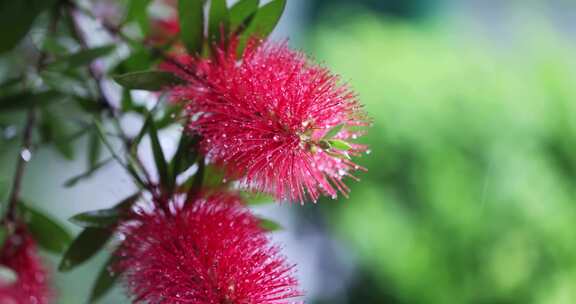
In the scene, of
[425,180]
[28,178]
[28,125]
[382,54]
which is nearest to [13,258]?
[28,125]

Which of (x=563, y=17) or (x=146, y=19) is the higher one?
(x=563, y=17)

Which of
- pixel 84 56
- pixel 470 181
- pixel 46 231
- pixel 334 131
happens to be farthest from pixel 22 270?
pixel 470 181

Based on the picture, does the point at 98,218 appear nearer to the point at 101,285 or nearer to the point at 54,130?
the point at 101,285

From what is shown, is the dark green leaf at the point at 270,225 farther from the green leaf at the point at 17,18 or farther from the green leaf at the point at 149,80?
the green leaf at the point at 17,18

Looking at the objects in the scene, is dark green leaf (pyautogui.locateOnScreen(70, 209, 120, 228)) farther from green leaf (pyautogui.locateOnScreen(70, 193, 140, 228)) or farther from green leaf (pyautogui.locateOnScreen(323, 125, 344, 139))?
green leaf (pyautogui.locateOnScreen(323, 125, 344, 139))

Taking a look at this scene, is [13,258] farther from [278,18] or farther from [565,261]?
[565,261]

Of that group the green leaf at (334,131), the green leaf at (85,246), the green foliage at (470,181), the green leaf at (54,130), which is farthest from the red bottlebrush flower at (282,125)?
the green foliage at (470,181)

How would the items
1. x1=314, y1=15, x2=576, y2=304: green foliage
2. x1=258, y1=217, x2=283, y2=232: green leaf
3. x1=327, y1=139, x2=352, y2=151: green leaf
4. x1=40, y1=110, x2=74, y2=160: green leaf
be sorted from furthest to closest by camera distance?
x1=314, y1=15, x2=576, y2=304: green foliage < x1=40, y1=110, x2=74, y2=160: green leaf < x1=258, y1=217, x2=283, y2=232: green leaf < x1=327, y1=139, x2=352, y2=151: green leaf

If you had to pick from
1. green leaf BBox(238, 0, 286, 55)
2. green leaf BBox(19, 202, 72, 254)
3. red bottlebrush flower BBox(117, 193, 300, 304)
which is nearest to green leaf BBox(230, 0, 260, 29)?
green leaf BBox(238, 0, 286, 55)
